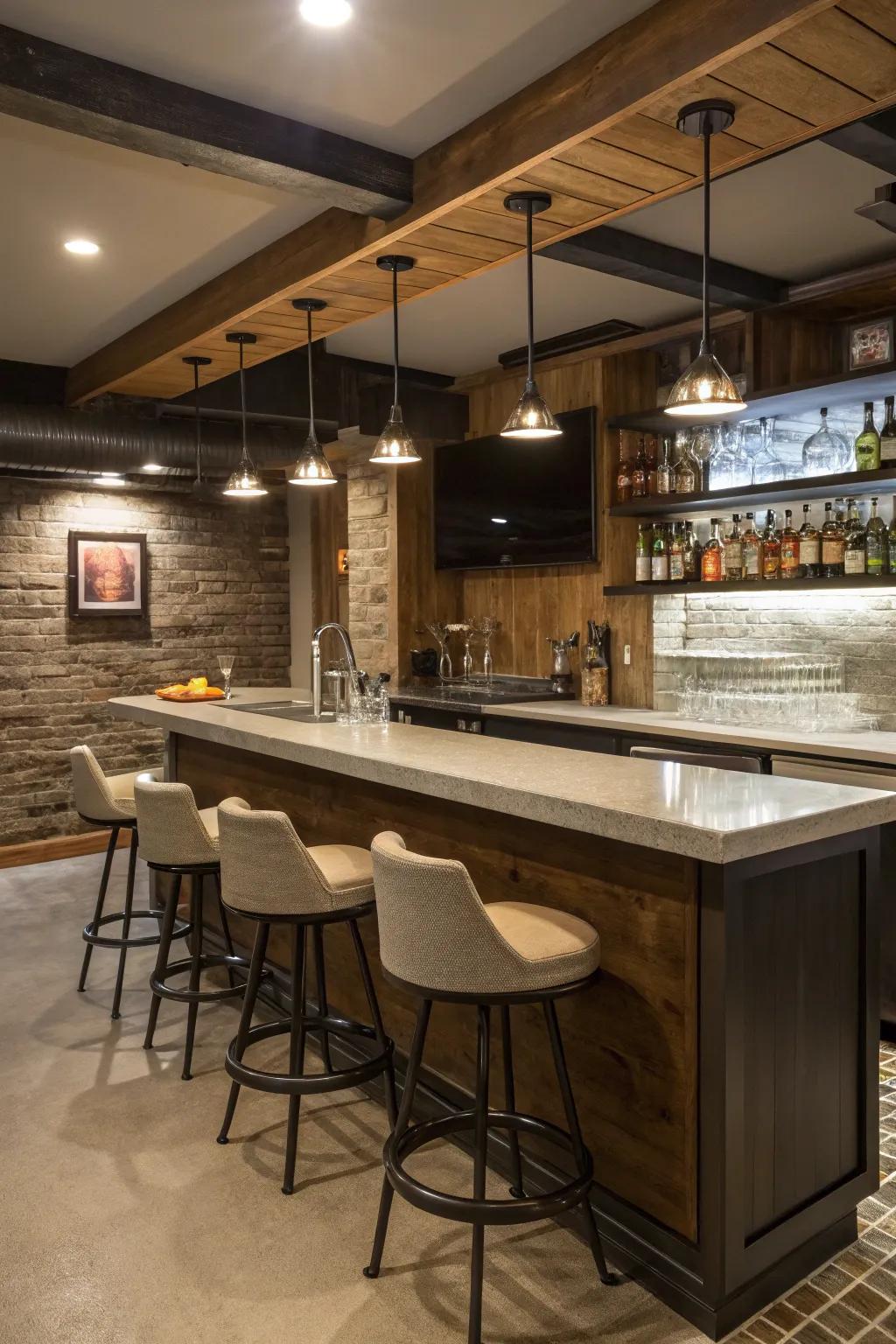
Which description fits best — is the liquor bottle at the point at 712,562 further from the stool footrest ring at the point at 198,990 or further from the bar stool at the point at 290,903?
the stool footrest ring at the point at 198,990

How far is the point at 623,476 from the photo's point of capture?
16.2 ft

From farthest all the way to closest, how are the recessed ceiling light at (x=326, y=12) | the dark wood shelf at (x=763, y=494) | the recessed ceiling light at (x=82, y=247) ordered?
the dark wood shelf at (x=763, y=494), the recessed ceiling light at (x=82, y=247), the recessed ceiling light at (x=326, y=12)

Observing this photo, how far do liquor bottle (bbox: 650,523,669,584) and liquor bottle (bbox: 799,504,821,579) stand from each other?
723mm

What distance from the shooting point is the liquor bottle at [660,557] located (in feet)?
15.5

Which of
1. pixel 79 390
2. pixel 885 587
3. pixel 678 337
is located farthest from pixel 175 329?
pixel 885 587

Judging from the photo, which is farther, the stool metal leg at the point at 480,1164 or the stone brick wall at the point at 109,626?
the stone brick wall at the point at 109,626

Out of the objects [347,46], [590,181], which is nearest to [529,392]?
[590,181]

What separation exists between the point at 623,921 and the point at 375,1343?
971mm

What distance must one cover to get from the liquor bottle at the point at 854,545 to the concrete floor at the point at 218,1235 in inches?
105

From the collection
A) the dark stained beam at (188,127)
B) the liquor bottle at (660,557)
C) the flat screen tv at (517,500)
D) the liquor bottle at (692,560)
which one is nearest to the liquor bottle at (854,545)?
the liquor bottle at (692,560)

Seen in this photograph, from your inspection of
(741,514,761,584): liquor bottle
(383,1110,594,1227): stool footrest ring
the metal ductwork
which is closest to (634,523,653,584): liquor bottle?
(741,514,761,584): liquor bottle

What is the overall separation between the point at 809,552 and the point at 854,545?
19cm

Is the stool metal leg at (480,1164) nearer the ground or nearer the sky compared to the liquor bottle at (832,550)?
nearer the ground

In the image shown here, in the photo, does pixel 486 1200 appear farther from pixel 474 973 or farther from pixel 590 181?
pixel 590 181
